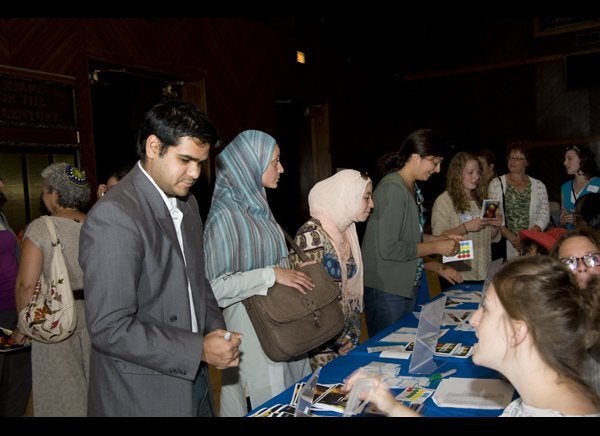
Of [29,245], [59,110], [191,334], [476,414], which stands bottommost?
[476,414]

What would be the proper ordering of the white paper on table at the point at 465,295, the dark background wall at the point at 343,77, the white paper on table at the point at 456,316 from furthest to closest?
the dark background wall at the point at 343,77 → the white paper on table at the point at 465,295 → the white paper on table at the point at 456,316

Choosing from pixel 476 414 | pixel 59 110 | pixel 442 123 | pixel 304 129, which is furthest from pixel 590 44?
→ pixel 476 414

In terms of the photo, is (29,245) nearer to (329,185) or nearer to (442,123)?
(329,185)

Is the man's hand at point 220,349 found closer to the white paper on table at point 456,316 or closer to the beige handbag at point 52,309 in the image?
the beige handbag at point 52,309

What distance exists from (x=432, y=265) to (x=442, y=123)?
315 inches

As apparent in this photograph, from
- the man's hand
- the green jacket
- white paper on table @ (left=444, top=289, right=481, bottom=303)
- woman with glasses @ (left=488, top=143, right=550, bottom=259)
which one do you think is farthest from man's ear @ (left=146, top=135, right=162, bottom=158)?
woman with glasses @ (left=488, top=143, right=550, bottom=259)

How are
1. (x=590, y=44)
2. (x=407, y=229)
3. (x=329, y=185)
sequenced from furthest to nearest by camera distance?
(x=590, y=44) → (x=407, y=229) → (x=329, y=185)

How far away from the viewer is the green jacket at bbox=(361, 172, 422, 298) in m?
3.28

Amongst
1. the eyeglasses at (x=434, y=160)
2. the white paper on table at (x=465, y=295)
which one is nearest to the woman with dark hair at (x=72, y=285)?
the eyeglasses at (x=434, y=160)

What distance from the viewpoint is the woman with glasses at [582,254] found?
6.79ft

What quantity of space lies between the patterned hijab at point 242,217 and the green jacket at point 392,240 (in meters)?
A: 0.84

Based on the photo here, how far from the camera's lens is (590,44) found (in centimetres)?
953

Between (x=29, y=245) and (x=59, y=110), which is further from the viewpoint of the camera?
(x=59, y=110)

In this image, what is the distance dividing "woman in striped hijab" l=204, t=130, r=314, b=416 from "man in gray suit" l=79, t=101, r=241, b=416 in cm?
50
